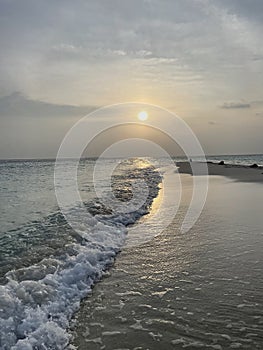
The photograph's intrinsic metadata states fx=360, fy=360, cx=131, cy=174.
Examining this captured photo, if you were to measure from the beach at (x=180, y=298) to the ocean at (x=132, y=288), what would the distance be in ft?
0.05

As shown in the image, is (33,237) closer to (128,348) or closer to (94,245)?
(94,245)

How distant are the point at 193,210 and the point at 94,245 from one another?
6803 mm

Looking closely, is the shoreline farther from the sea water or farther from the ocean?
the ocean

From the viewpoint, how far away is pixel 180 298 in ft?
21.3

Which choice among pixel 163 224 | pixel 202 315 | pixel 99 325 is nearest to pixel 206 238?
pixel 163 224

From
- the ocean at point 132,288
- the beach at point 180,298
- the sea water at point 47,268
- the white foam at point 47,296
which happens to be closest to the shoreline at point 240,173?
the sea water at point 47,268

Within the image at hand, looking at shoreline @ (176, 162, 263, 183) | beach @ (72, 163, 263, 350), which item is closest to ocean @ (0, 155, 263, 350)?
beach @ (72, 163, 263, 350)

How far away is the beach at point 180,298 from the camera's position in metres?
Result: 5.17

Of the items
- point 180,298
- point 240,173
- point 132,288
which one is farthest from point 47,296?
point 240,173

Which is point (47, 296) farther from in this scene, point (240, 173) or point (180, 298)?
point (240, 173)

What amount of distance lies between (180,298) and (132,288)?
1099mm

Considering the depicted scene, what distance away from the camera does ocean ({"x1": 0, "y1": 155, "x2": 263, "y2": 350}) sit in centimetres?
526

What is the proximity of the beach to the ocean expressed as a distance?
0.02 m

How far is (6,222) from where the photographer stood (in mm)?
14969
